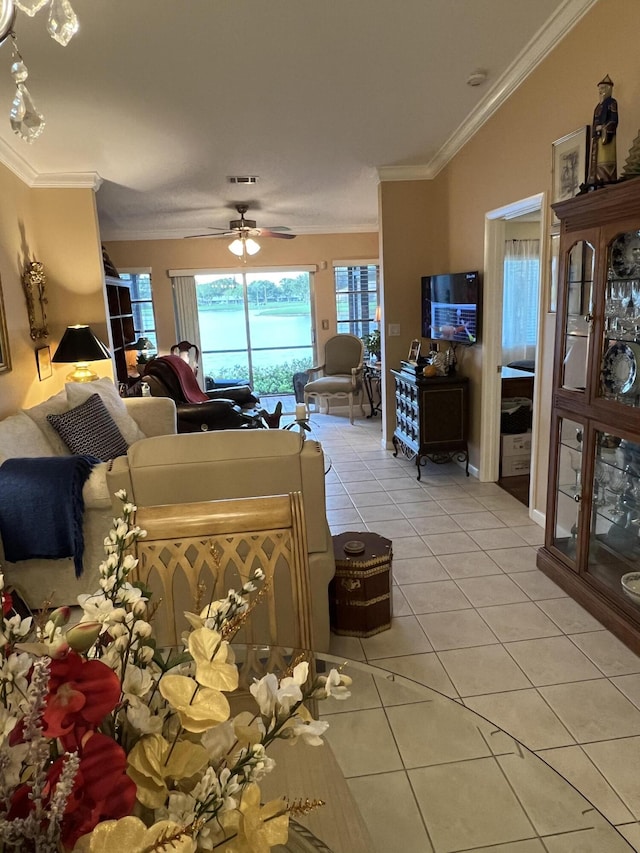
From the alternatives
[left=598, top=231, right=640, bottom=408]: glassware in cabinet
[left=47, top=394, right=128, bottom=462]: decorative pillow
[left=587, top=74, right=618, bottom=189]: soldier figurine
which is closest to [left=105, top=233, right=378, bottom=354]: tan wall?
[left=47, top=394, right=128, bottom=462]: decorative pillow

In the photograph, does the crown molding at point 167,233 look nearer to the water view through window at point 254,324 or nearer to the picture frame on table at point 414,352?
the water view through window at point 254,324

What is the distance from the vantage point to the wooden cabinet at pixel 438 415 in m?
4.70

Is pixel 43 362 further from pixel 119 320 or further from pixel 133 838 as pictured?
pixel 133 838

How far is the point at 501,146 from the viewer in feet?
12.8

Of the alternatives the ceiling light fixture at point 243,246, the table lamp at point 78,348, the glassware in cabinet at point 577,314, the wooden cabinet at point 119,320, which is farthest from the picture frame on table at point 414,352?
the wooden cabinet at point 119,320

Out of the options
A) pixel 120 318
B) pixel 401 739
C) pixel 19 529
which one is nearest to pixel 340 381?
pixel 120 318

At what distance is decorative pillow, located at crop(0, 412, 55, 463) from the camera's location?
296cm

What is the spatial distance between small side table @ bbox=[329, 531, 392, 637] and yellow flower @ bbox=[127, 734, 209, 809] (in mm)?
1958

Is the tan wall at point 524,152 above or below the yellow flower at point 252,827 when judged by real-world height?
above

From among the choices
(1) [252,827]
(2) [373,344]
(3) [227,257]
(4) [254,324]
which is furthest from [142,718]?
(4) [254,324]

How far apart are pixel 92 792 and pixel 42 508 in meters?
2.26

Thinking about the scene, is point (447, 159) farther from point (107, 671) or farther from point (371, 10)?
point (107, 671)

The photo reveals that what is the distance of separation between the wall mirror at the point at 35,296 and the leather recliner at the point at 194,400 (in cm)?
98

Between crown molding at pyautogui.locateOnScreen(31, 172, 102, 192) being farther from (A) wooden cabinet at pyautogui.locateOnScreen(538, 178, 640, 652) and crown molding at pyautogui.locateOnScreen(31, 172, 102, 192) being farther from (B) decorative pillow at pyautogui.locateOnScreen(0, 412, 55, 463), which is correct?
(A) wooden cabinet at pyautogui.locateOnScreen(538, 178, 640, 652)
